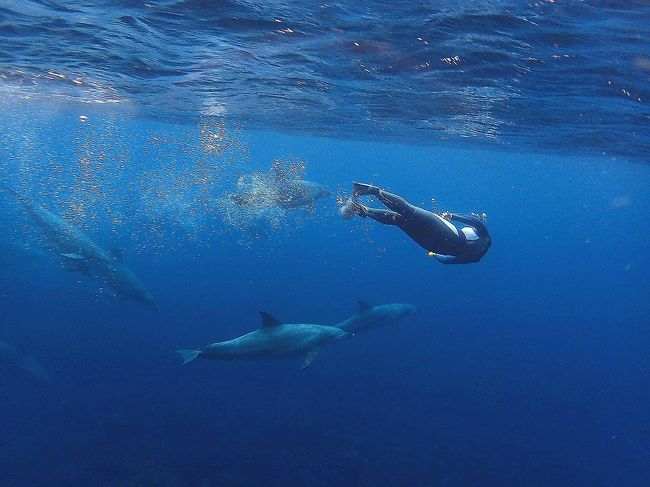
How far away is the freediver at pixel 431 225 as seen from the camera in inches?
256

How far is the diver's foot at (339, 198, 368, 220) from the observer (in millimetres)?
6623

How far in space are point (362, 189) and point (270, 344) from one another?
498cm

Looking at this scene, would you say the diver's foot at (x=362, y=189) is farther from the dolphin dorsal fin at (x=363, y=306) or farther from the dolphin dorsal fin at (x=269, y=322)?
the dolphin dorsal fin at (x=363, y=306)

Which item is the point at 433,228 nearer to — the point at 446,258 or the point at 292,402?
the point at 446,258

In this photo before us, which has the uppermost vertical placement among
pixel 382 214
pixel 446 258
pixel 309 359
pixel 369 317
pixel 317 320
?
pixel 382 214

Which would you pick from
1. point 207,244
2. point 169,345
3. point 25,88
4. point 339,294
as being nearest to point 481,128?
point 339,294

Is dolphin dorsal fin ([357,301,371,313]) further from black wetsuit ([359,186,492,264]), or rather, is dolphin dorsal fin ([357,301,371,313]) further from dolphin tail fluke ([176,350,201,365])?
black wetsuit ([359,186,492,264])

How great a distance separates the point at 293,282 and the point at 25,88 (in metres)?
19.5

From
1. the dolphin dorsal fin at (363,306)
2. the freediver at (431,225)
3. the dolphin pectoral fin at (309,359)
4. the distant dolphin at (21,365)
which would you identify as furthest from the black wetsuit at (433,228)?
the distant dolphin at (21,365)

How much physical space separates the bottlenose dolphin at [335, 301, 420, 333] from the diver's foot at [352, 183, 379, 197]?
305 inches

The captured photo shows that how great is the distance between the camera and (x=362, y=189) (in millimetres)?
7020

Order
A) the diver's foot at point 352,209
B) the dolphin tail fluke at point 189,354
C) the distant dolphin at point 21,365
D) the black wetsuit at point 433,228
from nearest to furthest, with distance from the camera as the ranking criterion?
the black wetsuit at point 433,228
the diver's foot at point 352,209
the dolphin tail fluke at point 189,354
the distant dolphin at point 21,365

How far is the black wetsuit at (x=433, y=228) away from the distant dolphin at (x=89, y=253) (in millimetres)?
13053

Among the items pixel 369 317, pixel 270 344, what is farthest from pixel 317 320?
pixel 270 344
